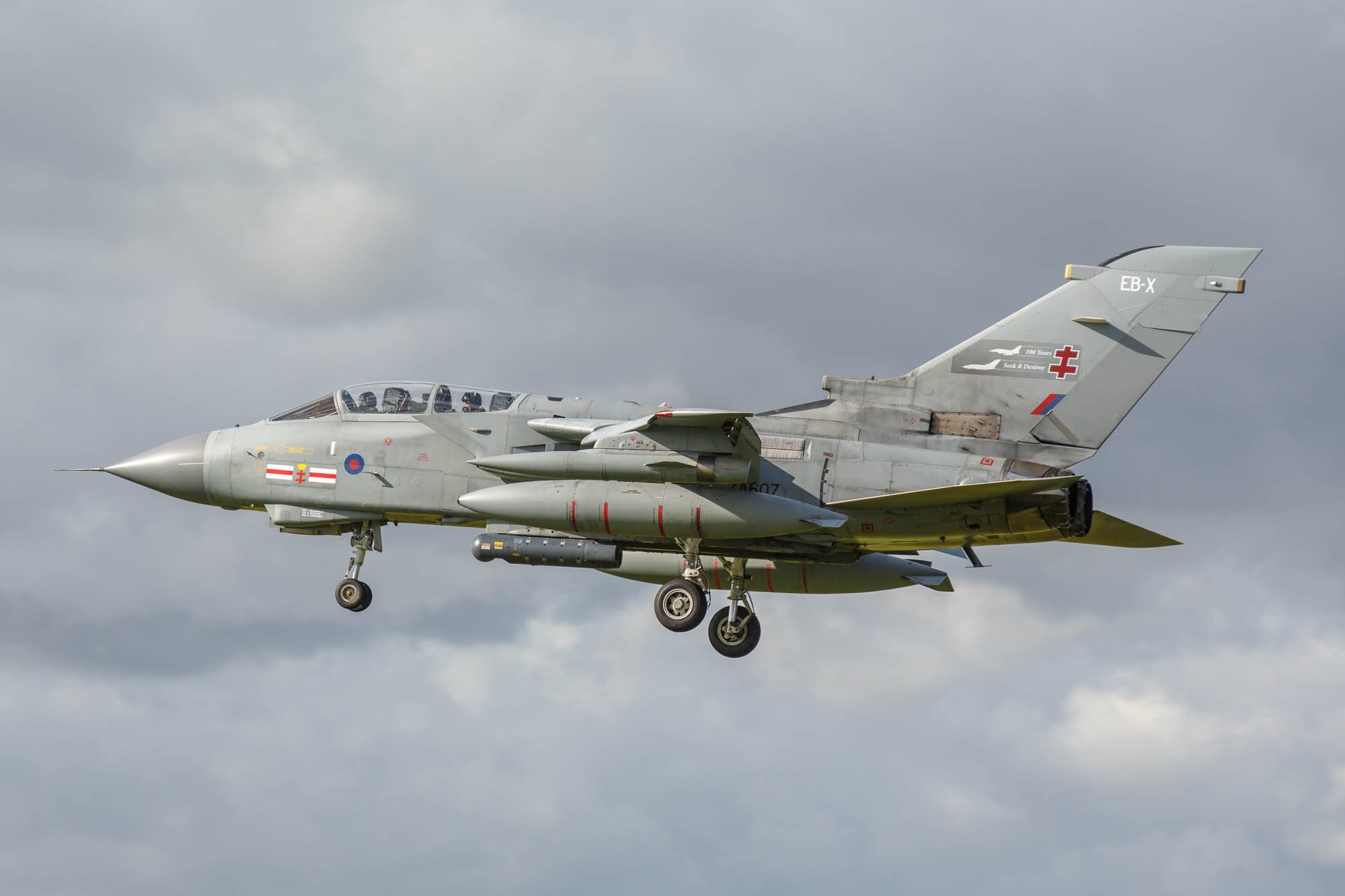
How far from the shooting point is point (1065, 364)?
23.0 m

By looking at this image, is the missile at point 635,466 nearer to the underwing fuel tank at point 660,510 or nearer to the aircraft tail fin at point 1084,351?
the underwing fuel tank at point 660,510

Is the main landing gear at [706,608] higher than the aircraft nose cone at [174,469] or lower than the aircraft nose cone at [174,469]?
lower

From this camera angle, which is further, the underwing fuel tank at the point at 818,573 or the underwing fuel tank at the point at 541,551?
the underwing fuel tank at the point at 818,573

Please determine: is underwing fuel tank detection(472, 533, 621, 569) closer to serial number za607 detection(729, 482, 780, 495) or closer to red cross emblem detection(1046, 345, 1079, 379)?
serial number za607 detection(729, 482, 780, 495)

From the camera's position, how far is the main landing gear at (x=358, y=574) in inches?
972

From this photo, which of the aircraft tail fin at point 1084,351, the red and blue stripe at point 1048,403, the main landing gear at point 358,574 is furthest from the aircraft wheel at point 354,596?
the red and blue stripe at point 1048,403

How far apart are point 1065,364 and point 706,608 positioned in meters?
6.69

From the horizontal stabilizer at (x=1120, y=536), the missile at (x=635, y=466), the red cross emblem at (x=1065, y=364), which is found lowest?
the horizontal stabilizer at (x=1120, y=536)

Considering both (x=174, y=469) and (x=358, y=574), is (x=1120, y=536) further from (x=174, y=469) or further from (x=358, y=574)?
(x=174, y=469)

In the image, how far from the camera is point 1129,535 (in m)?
24.3

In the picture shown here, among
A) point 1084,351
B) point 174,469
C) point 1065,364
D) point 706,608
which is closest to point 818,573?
point 706,608

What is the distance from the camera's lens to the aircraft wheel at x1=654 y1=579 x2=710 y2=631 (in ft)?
76.1

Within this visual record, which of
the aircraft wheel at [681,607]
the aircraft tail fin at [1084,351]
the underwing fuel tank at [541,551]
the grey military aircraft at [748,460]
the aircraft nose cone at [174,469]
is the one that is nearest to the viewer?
the grey military aircraft at [748,460]

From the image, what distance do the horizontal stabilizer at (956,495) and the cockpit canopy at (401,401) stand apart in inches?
233
